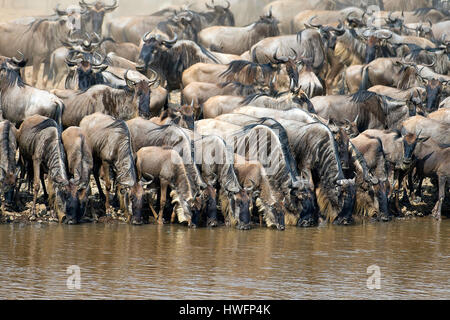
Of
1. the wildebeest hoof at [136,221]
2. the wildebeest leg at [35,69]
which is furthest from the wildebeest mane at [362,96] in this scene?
the wildebeest leg at [35,69]

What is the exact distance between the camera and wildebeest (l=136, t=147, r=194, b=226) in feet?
53.3

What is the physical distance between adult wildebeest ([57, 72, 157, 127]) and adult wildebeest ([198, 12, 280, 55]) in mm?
8180

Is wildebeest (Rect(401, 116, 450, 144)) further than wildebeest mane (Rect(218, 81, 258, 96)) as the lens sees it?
No

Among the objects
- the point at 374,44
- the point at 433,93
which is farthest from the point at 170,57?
the point at 433,93

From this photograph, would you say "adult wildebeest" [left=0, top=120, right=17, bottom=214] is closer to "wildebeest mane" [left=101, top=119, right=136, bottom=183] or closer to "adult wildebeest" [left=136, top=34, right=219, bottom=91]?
"wildebeest mane" [left=101, top=119, right=136, bottom=183]

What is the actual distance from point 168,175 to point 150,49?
7822 millimetres

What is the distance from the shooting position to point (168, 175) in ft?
54.1

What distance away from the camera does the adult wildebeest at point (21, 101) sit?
1825 centimetres

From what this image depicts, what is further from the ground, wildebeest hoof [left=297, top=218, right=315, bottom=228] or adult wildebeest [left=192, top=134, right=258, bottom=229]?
adult wildebeest [left=192, top=134, right=258, bottom=229]

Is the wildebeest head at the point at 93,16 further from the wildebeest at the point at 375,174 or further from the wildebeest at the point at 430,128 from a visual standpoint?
the wildebeest at the point at 375,174

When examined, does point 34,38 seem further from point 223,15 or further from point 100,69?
point 223,15

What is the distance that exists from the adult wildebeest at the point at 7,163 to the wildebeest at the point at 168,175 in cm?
193

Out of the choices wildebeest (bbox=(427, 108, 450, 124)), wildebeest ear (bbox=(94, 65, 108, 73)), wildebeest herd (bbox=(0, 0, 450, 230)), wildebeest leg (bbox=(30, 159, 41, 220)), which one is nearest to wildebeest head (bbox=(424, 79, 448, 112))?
wildebeest herd (bbox=(0, 0, 450, 230))
